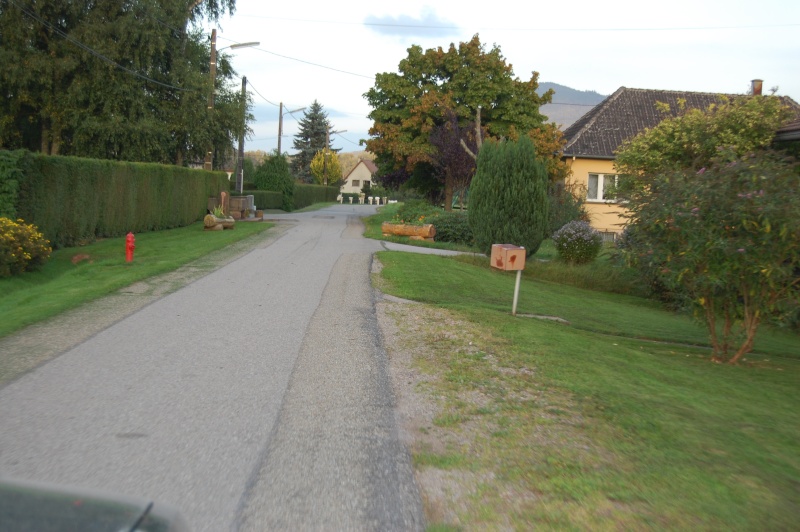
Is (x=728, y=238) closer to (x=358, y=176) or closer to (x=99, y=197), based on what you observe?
(x=99, y=197)

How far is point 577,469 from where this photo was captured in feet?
16.7

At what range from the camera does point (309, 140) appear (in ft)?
308

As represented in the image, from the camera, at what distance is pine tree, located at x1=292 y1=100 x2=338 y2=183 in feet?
303

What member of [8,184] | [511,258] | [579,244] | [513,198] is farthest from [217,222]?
[511,258]

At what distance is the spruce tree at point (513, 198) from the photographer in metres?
20.8

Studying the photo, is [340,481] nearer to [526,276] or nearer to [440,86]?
[526,276]

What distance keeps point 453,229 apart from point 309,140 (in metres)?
69.6

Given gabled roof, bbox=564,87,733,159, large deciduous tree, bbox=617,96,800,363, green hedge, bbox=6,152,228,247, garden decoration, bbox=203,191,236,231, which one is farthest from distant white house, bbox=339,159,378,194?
large deciduous tree, bbox=617,96,800,363

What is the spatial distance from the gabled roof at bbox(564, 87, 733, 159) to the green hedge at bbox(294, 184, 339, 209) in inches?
932

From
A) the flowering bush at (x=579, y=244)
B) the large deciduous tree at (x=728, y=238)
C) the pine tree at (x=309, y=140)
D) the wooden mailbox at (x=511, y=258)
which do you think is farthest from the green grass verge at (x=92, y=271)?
the pine tree at (x=309, y=140)

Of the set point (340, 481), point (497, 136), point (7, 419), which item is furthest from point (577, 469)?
point (497, 136)

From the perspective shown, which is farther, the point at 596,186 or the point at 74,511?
the point at 596,186

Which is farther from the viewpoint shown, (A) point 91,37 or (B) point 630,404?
(A) point 91,37

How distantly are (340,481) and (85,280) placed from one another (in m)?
10.9
